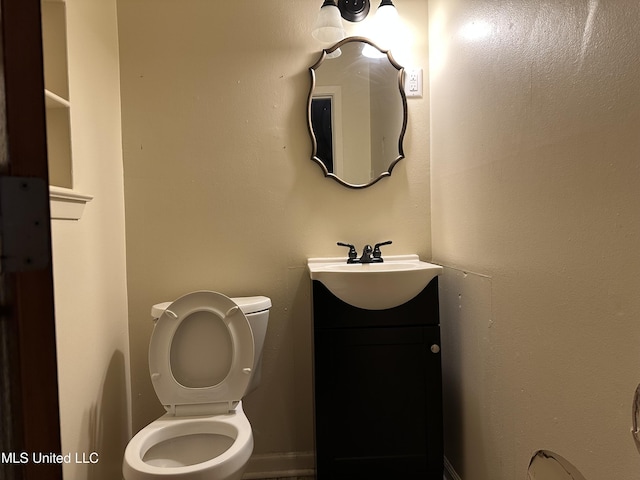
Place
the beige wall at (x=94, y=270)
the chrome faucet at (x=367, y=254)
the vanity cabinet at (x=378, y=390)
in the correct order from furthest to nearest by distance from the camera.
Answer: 1. the chrome faucet at (x=367, y=254)
2. the vanity cabinet at (x=378, y=390)
3. the beige wall at (x=94, y=270)

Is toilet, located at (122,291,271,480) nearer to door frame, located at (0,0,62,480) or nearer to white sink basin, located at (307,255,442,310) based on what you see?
white sink basin, located at (307,255,442,310)

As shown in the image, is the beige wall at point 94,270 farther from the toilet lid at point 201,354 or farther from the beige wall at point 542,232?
the beige wall at point 542,232

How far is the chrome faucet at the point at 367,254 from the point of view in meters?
1.86

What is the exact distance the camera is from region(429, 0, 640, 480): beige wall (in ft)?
2.67

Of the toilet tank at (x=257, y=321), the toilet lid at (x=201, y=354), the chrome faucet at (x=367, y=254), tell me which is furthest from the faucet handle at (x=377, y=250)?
the toilet lid at (x=201, y=354)

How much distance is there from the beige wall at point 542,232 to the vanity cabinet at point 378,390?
0.13 metres

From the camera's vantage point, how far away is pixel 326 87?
1932 mm

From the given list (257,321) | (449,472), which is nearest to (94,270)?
(257,321)

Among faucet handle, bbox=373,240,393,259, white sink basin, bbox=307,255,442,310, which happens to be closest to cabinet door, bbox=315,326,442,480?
white sink basin, bbox=307,255,442,310

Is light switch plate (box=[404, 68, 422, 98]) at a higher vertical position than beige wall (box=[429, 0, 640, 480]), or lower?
higher

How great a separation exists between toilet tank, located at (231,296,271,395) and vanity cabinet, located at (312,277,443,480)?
0.83ft

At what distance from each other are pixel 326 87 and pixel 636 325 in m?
1.53

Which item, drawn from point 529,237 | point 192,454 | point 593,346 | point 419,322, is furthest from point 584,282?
point 192,454

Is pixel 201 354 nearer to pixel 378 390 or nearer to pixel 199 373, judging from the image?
pixel 199 373
